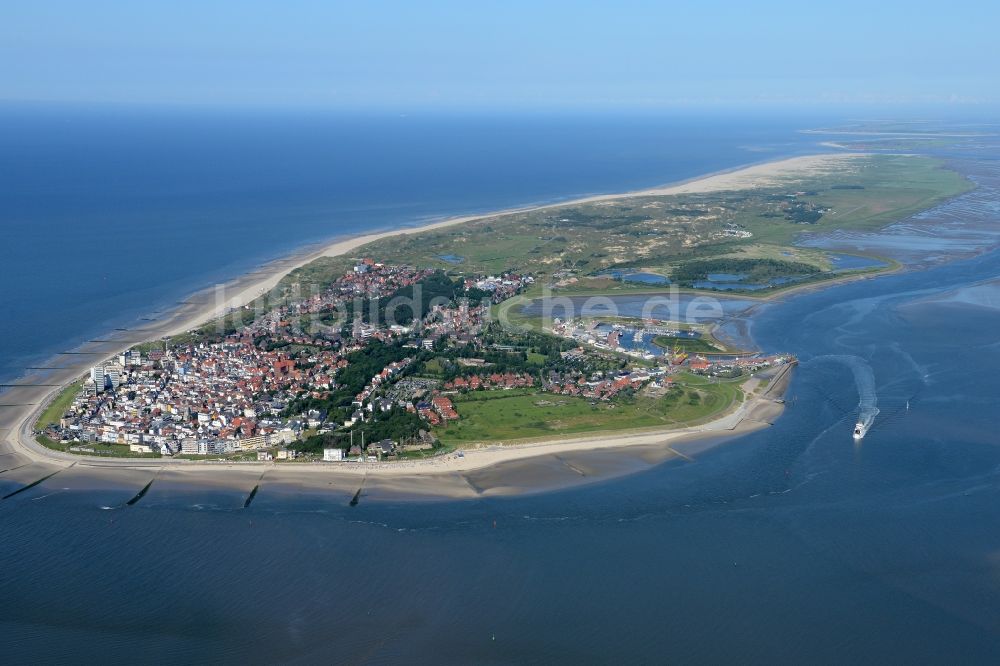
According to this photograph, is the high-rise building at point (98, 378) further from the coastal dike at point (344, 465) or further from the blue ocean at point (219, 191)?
the blue ocean at point (219, 191)

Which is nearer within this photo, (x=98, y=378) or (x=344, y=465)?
(x=344, y=465)

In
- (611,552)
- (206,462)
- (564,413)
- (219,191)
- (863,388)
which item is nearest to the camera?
(611,552)

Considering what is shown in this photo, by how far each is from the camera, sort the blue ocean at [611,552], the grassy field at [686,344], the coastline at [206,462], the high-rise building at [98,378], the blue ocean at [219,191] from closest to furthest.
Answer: the blue ocean at [611,552]
the coastline at [206,462]
the high-rise building at [98,378]
the grassy field at [686,344]
the blue ocean at [219,191]

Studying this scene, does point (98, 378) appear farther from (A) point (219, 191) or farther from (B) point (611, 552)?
(A) point (219, 191)

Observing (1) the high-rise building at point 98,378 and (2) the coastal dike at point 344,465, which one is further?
(1) the high-rise building at point 98,378

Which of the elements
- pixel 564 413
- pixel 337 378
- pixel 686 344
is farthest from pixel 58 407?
pixel 686 344

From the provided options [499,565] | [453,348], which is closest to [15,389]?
[453,348]

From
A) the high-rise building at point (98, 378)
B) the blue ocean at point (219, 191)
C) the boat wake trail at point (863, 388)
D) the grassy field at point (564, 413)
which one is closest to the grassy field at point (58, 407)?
the high-rise building at point (98, 378)

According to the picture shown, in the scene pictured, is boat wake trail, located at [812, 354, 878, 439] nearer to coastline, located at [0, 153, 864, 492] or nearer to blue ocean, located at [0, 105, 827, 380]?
coastline, located at [0, 153, 864, 492]

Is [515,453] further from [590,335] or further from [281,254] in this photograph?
[281,254]

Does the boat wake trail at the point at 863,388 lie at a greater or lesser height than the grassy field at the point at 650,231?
lesser
